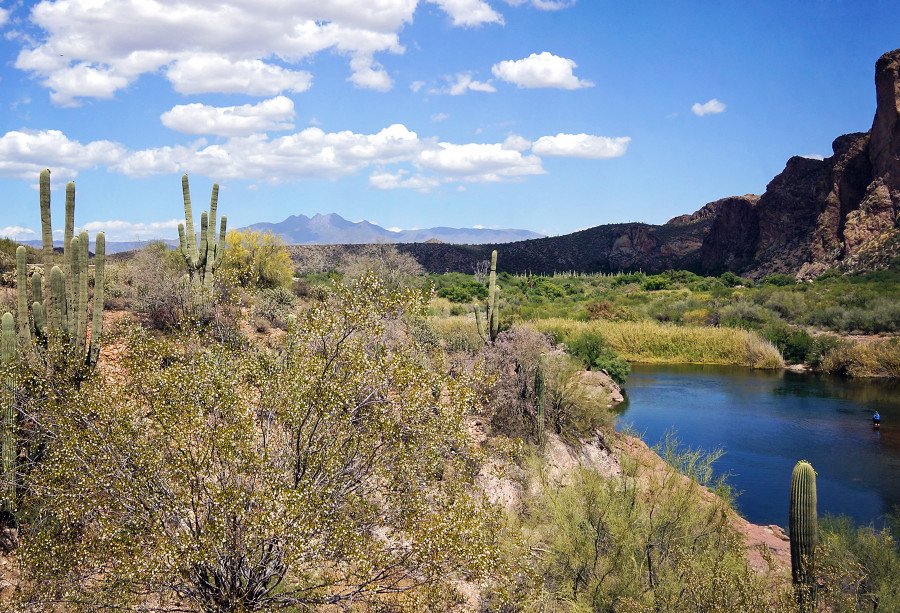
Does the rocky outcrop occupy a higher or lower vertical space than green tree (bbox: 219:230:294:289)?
higher

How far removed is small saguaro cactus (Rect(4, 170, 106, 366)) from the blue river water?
480 inches

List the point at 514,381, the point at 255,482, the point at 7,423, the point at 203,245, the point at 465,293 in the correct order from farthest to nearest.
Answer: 1. the point at 465,293
2. the point at 203,245
3. the point at 514,381
4. the point at 7,423
5. the point at 255,482

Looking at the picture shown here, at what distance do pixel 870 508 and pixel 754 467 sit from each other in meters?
3.22

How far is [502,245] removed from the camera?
295 feet

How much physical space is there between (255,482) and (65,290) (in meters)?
6.10

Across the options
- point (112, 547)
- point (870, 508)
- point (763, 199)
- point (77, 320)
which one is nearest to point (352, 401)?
point (112, 547)

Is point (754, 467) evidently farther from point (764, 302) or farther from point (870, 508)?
point (764, 302)

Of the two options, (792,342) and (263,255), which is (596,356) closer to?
(792,342)

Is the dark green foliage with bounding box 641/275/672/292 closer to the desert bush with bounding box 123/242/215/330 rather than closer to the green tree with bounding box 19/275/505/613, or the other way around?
the desert bush with bounding box 123/242/215/330

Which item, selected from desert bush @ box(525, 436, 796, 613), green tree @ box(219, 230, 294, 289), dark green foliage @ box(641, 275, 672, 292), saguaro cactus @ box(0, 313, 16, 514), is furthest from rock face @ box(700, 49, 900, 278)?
saguaro cactus @ box(0, 313, 16, 514)

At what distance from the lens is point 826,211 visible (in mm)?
61531

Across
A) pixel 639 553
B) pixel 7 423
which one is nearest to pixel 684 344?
pixel 639 553

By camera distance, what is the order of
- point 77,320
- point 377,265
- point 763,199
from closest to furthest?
point 77,320 → point 377,265 → point 763,199

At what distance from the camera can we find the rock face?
53.9 meters
